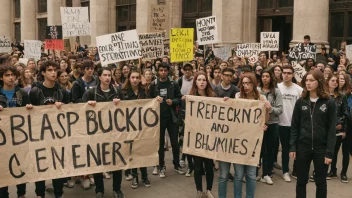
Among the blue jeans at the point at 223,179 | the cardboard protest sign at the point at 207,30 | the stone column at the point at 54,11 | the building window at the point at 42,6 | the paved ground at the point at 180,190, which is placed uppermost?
the building window at the point at 42,6

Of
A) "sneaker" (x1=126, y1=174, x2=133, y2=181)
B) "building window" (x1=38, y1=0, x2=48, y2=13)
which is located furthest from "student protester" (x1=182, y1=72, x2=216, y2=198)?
"building window" (x1=38, y1=0, x2=48, y2=13)

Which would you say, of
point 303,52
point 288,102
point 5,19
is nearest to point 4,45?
point 303,52

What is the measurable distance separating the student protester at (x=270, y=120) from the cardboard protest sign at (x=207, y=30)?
567 centimetres

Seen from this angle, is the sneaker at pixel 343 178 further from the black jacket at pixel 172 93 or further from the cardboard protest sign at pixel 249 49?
the cardboard protest sign at pixel 249 49

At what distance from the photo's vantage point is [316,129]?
18.2 ft

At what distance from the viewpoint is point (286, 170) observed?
782cm

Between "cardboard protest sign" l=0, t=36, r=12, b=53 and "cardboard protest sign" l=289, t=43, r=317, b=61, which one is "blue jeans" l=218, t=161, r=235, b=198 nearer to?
"cardboard protest sign" l=289, t=43, r=317, b=61

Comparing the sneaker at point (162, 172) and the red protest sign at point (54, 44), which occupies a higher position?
the red protest sign at point (54, 44)

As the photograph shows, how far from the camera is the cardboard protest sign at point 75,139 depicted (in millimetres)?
5754

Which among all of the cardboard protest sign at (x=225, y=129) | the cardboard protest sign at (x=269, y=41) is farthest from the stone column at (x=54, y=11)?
the cardboard protest sign at (x=225, y=129)

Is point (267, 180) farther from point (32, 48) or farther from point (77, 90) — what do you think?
point (32, 48)

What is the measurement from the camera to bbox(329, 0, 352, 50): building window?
15.7 metres

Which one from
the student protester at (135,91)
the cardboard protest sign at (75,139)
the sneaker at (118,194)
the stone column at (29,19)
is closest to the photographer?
the cardboard protest sign at (75,139)

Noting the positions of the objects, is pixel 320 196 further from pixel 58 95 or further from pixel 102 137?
pixel 58 95
